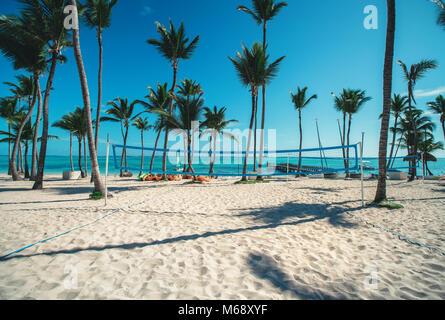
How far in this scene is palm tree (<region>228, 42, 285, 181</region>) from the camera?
10.00m

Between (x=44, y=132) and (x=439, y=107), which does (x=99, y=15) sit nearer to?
(x=44, y=132)

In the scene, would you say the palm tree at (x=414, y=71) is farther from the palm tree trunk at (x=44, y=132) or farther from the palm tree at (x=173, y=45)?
the palm tree trunk at (x=44, y=132)

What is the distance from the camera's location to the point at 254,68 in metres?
10.2

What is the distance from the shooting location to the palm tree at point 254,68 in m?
10.00

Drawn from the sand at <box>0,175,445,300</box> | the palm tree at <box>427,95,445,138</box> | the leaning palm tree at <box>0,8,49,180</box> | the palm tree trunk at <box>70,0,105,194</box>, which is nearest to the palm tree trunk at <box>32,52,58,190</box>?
the leaning palm tree at <box>0,8,49,180</box>

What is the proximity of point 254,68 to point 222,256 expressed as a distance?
34.4 ft

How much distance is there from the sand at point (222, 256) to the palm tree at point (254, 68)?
6509mm

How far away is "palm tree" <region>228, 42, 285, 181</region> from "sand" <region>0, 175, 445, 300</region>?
6509 millimetres

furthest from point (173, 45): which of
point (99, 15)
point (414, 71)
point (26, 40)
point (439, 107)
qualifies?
point (439, 107)

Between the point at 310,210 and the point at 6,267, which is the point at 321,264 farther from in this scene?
the point at 6,267

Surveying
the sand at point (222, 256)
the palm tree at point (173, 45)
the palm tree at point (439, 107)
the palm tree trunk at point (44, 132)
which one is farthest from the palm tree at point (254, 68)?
the palm tree at point (439, 107)

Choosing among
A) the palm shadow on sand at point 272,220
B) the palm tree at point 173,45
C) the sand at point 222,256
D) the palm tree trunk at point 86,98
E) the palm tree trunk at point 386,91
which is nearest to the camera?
the sand at point 222,256

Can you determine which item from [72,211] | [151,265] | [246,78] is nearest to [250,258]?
[151,265]

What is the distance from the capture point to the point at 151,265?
2.15 metres
